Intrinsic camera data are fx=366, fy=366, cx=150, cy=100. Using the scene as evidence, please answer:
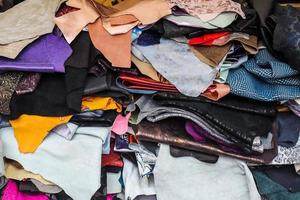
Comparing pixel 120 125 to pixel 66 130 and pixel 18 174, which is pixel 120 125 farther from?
pixel 18 174

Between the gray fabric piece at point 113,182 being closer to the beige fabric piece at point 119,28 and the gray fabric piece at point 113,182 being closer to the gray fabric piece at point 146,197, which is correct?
the gray fabric piece at point 146,197

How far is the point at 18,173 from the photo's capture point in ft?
2.68

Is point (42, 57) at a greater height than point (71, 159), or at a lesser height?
greater

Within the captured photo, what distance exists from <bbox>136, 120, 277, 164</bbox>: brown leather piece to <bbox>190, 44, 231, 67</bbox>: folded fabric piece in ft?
0.51

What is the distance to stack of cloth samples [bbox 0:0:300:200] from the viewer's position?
0.70m

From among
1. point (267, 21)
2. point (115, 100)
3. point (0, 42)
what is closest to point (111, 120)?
point (115, 100)

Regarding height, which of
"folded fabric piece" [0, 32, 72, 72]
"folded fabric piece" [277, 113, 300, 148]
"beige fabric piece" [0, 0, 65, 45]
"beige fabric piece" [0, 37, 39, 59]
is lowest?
"folded fabric piece" [277, 113, 300, 148]

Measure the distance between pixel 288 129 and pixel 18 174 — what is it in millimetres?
584

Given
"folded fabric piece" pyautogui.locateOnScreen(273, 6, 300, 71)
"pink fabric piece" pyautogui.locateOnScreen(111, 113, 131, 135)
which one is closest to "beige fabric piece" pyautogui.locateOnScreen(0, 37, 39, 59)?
"pink fabric piece" pyautogui.locateOnScreen(111, 113, 131, 135)

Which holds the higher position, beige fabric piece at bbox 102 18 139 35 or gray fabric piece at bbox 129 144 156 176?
beige fabric piece at bbox 102 18 139 35

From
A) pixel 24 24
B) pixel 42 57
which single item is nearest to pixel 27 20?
pixel 24 24

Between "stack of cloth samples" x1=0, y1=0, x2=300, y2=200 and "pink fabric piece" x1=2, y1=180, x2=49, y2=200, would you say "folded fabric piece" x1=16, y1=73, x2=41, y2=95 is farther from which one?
"pink fabric piece" x1=2, y1=180, x2=49, y2=200

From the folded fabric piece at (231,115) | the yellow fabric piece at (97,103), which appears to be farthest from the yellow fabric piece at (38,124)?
the folded fabric piece at (231,115)

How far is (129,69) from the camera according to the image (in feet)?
2.43
